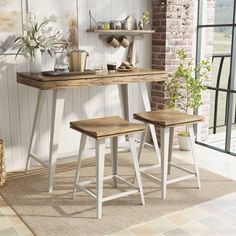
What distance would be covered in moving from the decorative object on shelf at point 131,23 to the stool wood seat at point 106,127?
1.49 meters

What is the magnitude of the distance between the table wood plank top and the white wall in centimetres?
26

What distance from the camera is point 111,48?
4.02 metres

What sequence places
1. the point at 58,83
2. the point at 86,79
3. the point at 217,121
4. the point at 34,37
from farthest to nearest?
the point at 217,121 → the point at 34,37 → the point at 86,79 → the point at 58,83

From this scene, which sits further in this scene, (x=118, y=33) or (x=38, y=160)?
(x=118, y=33)

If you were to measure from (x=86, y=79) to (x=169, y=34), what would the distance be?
1494 mm

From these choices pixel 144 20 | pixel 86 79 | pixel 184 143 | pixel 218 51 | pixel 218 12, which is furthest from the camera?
pixel 218 51

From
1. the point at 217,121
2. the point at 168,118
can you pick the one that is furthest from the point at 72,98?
the point at 217,121

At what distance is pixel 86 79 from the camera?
306 cm

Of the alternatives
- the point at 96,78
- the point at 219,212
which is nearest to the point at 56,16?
the point at 96,78

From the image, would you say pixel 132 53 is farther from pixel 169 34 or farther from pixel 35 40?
pixel 35 40

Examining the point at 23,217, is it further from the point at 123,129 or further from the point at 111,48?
the point at 111,48

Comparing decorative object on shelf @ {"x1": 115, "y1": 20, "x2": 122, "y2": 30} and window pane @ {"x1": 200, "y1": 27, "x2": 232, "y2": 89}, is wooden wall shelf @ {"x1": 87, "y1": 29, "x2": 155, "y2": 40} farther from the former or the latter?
window pane @ {"x1": 200, "y1": 27, "x2": 232, "y2": 89}

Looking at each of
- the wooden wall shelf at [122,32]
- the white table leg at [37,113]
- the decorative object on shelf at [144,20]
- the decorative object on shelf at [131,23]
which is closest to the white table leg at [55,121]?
the white table leg at [37,113]

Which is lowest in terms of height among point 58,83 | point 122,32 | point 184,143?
point 184,143
